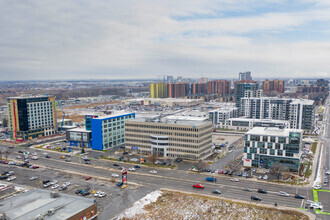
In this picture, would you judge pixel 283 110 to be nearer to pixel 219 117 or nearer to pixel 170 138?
pixel 219 117

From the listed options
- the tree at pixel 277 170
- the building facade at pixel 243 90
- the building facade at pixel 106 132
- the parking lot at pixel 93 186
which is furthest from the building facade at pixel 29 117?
the building facade at pixel 243 90

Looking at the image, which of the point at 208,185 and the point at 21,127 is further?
the point at 21,127

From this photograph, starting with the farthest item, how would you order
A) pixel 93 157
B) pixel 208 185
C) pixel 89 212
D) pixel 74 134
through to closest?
pixel 74 134 < pixel 93 157 < pixel 208 185 < pixel 89 212

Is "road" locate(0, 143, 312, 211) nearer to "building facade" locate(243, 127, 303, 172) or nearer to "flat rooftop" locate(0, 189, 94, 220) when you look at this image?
"building facade" locate(243, 127, 303, 172)

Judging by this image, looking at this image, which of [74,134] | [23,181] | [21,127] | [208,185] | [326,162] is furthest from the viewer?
[21,127]

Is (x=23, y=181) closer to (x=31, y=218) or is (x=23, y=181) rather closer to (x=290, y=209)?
(x=31, y=218)

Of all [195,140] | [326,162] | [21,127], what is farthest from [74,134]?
[326,162]

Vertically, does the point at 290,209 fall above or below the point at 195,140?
below
